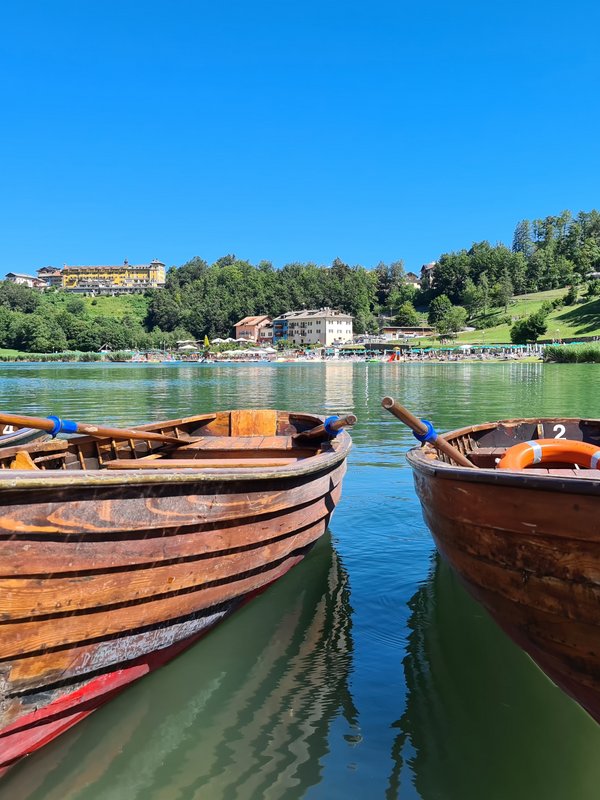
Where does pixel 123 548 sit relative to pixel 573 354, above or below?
below

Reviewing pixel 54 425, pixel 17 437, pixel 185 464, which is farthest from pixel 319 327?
pixel 54 425

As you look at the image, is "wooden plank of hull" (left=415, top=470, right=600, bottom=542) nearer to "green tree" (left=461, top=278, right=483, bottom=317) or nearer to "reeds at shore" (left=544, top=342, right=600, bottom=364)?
"reeds at shore" (left=544, top=342, right=600, bottom=364)

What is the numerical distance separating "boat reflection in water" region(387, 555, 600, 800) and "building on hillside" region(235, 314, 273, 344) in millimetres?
179423

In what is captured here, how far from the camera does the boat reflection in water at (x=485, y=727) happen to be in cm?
423

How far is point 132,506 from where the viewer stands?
443cm

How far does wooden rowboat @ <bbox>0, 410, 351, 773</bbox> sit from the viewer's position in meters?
3.94

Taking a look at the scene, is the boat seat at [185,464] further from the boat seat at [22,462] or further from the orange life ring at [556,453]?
the orange life ring at [556,453]

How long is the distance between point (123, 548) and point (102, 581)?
25cm

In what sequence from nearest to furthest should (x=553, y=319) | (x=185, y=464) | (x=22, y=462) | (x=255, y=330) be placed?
(x=22, y=462) → (x=185, y=464) → (x=553, y=319) → (x=255, y=330)

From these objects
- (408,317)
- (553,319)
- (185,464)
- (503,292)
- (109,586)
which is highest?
(503,292)

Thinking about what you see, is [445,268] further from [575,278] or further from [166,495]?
[166,495]

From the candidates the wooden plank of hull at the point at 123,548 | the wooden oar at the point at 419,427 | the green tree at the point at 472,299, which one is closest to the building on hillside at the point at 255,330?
the green tree at the point at 472,299

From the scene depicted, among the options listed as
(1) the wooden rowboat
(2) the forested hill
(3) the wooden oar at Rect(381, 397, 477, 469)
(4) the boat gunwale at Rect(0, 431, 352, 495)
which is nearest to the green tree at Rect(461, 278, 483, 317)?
(2) the forested hill

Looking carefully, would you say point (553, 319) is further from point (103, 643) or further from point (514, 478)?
point (103, 643)
